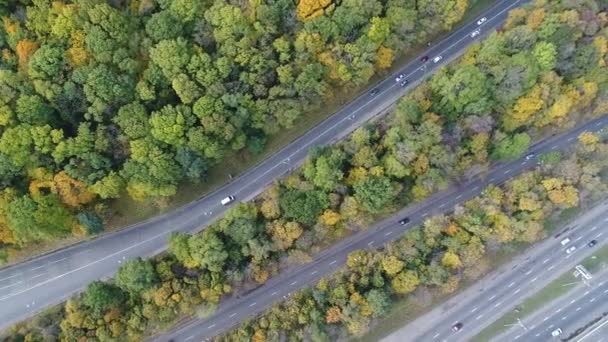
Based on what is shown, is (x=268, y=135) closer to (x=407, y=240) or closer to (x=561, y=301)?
(x=407, y=240)

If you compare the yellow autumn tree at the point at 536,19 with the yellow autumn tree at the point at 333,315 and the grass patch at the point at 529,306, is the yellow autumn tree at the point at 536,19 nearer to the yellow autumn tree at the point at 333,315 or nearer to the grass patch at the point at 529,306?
the grass patch at the point at 529,306

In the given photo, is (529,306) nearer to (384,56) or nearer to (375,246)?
(375,246)

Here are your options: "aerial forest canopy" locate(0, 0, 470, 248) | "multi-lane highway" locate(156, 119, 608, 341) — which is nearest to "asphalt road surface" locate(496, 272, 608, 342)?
"multi-lane highway" locate(156, 119, 608, 341)

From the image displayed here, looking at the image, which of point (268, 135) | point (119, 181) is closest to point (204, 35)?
point (268, 135)

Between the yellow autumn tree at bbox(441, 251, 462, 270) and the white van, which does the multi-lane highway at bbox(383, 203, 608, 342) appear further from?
the white van

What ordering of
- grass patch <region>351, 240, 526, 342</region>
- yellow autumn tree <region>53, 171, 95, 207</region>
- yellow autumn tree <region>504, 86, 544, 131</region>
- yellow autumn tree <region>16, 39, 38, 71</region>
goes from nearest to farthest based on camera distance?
yellow autumn tree <region>53, 171, 95, 207</region>, yellow autumn tree <region>16, 39, 38, 71</region>, yellow autumn tree <region>504, 86, 544, 131</region>, grass patch <region>351, 240, 526, 342</region>

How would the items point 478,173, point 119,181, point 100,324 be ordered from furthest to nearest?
point 478,173 < point 119,181 < point 100,324
